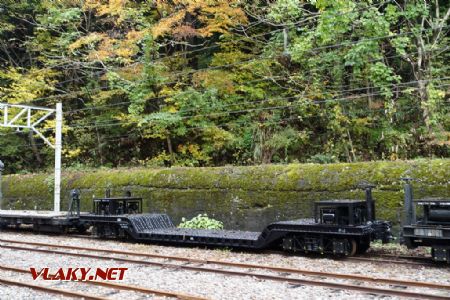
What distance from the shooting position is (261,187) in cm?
1520

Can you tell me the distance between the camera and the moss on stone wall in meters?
12.9

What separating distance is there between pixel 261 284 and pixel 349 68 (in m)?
14.9

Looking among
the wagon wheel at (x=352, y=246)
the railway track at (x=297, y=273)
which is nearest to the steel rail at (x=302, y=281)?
the railway track at (x=297, y=273)

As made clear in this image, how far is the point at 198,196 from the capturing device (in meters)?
16.5

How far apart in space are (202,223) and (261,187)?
250cm

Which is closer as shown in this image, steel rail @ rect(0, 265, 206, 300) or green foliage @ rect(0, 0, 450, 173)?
steel rail @ rect(0, 265, 206, 300)

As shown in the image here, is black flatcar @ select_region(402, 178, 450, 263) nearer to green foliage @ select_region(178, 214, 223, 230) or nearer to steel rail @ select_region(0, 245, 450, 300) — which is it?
steel rail @ select_region(0, 245, 450, 300)

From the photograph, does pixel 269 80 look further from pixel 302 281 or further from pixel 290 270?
pixel 302 281

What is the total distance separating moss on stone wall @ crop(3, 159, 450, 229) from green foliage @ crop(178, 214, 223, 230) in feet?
0.83

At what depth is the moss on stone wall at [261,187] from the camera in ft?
42.2

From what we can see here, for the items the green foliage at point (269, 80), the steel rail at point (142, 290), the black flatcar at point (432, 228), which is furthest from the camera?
the green foliage at point (269, 80)

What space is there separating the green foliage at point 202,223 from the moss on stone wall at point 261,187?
0.83ft

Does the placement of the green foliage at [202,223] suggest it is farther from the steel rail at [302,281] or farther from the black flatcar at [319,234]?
the steel rail at [302,281]

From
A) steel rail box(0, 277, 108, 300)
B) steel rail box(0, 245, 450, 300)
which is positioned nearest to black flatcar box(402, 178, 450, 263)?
steel rail box(0, 245, 450, 300)
